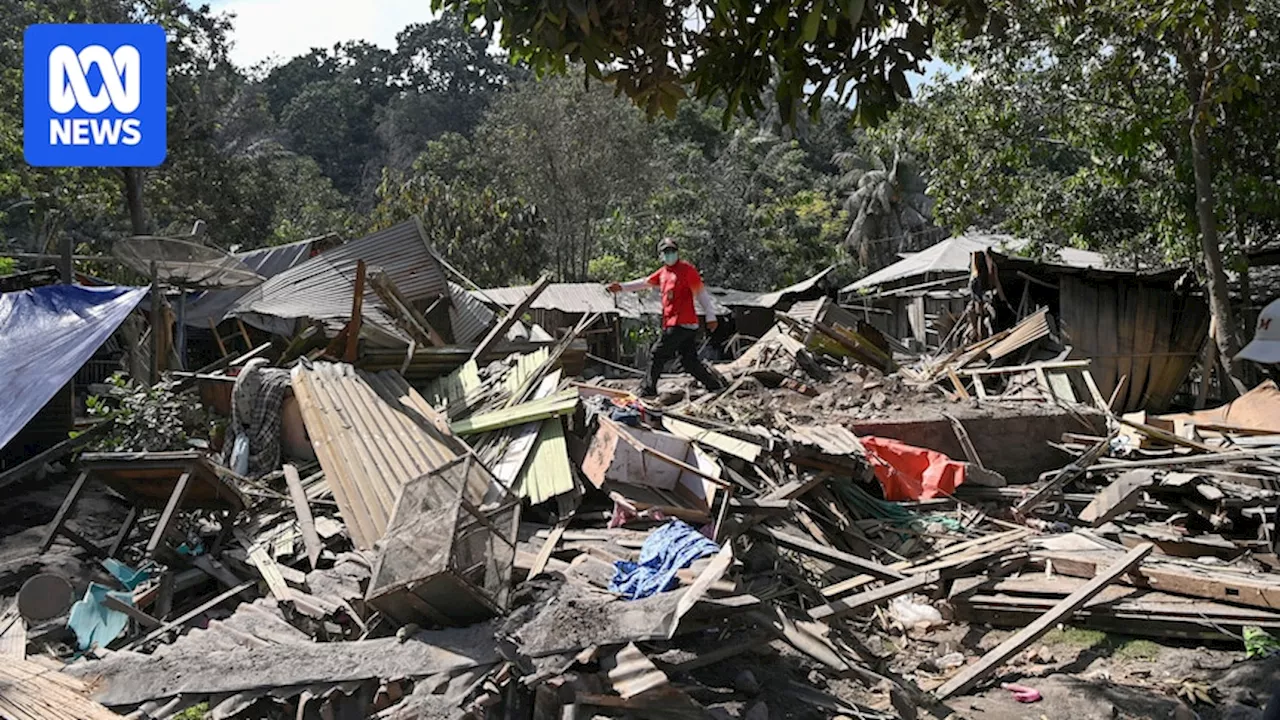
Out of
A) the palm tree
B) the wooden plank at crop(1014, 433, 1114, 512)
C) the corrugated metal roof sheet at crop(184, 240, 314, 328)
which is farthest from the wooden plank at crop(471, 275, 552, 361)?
the palm tree

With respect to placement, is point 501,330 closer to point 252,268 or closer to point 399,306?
point 399,306

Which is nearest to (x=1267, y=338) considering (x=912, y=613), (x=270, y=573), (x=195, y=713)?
(x=912, y=613)

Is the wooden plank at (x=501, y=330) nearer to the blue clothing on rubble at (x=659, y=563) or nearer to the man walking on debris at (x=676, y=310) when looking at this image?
the man walking on debris at (x=676, y=310)

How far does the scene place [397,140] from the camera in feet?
156

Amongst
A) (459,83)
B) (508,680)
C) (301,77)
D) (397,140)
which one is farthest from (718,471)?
(301,77)

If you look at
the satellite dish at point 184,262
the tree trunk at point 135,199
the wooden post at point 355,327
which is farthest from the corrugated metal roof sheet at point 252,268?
the wooden post at point 355,327

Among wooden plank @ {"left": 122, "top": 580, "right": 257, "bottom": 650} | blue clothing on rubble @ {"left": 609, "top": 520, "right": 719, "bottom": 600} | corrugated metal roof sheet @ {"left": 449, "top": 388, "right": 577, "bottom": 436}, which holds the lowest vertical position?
wooden plank @ {"left": 122, "top": 580, "right": 257, "bottom": 650}

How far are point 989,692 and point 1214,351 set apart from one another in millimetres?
8732

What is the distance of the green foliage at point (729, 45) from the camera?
12.3 ft

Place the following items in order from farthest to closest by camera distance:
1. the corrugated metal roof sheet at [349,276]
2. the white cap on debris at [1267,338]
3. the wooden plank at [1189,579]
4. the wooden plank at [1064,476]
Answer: the corrugated metal roof sheet at [349,276] < the wooden plank at [1064,476] < the white cap on debris at [1267,338] < the wooden plank at [1189,579]

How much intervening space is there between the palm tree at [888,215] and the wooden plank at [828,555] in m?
27.6

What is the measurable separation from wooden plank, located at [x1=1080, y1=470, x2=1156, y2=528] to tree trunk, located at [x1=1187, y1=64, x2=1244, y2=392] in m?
3.98

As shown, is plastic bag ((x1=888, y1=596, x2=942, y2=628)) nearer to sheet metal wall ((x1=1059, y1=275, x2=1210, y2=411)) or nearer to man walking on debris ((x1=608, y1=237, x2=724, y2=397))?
man walking on debris ((x1=608, y1=237, x2=724, y2=397))

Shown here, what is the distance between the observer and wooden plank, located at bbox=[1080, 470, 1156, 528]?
7426 mm
